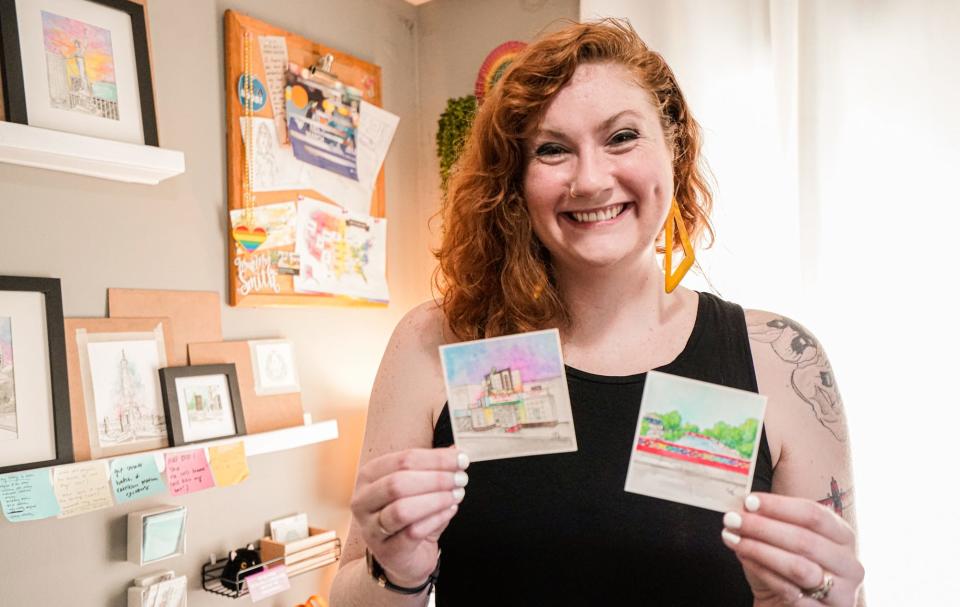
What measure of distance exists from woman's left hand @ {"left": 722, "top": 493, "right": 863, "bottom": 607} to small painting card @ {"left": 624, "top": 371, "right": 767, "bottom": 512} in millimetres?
81

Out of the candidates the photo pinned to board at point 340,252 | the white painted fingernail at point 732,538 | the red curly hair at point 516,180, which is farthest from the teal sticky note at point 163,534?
the white painted fingernail at point 732,538

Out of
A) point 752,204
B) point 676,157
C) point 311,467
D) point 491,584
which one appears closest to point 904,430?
point 752,204

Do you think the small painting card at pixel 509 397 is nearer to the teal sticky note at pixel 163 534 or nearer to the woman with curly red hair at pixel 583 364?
the woman with curly red hair at pixel 583 364

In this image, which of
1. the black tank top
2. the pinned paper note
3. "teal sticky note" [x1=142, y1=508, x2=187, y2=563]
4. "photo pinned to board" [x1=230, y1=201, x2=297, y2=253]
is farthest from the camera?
"photo pinned to board" [x1=230, y1=201, x2=297, y2=253]

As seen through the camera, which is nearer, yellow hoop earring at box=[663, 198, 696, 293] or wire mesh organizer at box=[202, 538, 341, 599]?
yellow hoop earring at box=[663, 198, 696, 293]

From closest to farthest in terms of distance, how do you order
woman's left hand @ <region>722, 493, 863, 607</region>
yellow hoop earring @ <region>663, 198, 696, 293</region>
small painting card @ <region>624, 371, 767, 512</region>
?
woman's left hand @ <region>722, 493, 863, 607</region> → small painting card @ <region>624, 371, 767, 512</region> → yellow hoop earring @ <region>663, 198, 696, 293</region>

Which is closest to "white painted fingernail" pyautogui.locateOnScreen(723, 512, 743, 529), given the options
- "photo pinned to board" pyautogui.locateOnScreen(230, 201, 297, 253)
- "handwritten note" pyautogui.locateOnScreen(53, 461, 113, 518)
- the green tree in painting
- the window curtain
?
the green tree in painting

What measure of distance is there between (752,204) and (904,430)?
67 centimetres

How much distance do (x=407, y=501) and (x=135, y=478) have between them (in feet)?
3.48

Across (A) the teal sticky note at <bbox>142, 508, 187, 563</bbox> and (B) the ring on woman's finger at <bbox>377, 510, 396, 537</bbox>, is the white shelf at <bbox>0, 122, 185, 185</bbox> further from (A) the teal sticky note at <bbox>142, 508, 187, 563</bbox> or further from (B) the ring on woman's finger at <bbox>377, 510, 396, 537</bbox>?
(B) the ring on woman's finger at <bbox>377, 510, 396, 537</bbox>

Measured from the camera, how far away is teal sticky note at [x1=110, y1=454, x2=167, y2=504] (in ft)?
5.31

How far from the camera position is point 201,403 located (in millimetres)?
1849

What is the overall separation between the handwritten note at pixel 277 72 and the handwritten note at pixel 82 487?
1.05m

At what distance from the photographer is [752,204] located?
6.42 feet
